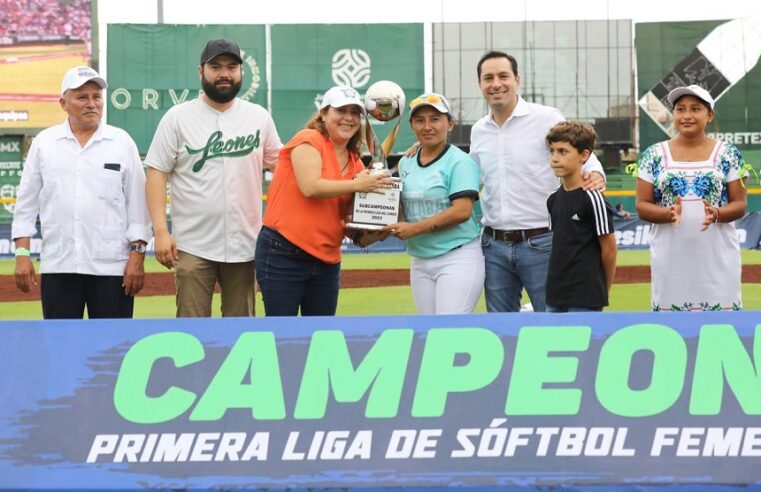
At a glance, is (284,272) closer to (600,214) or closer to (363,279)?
(600,214)

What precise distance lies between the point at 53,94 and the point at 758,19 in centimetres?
2664

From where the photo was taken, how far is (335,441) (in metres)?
3.86

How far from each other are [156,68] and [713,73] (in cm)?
2090

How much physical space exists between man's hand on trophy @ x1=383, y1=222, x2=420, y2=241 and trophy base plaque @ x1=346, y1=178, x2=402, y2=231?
1.0 inches

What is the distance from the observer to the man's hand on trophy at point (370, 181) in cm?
501

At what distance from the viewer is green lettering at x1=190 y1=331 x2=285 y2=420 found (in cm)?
390

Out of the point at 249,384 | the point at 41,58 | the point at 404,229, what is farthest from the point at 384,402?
the point at 41,58

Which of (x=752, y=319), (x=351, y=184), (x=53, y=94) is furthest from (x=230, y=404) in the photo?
(x=53, y=94)

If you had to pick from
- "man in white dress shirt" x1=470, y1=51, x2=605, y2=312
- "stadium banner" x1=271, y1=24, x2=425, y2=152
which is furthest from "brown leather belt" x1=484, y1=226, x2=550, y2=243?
"stadium banner" x1=271, y1=24, x2=425, y2=152

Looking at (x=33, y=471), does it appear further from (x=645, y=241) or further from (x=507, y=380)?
(x=645, y=241)

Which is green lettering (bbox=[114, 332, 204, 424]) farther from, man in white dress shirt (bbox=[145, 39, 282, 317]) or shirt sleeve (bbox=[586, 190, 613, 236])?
shirt sleeve (bbox=[586, 190, 613, 236])

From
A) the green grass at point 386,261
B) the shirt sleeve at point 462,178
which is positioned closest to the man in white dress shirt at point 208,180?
the shirt sleeve at point 462,178

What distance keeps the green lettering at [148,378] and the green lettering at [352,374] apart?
0.45 metres

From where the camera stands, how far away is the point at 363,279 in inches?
667
